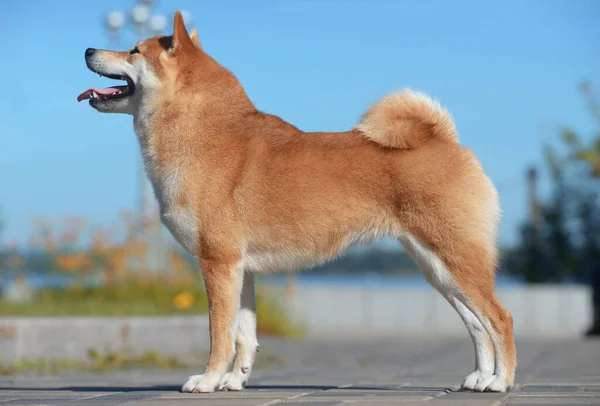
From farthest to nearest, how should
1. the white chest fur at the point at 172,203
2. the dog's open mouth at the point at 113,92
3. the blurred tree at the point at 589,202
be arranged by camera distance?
1. the blurred tree at the point at 589,202
2. the dog's open mouth at the point at 113,92
3. the white chest fur at the point at 172,203

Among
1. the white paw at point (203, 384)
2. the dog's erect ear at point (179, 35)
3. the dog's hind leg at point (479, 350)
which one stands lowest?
the white paw at point (203, 384)

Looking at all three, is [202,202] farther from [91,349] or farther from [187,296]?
[187,296]

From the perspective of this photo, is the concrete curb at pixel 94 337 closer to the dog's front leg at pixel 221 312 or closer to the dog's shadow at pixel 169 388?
the dog's shadow at pixel 169 388

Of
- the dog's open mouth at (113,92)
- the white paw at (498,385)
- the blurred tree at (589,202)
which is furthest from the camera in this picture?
the blurred tree at (589,202)

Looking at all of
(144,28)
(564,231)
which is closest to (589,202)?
(564,231)

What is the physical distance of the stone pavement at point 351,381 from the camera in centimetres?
548

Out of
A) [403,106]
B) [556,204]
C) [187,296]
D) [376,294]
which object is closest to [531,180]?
[556,204]

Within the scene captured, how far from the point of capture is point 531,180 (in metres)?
29.7

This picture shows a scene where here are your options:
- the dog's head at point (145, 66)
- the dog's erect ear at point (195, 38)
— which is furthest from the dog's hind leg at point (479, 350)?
the dog's erect ear at point (195, 38)

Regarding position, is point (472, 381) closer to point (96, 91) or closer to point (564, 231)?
point (96, 91)

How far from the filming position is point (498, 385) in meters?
5.89

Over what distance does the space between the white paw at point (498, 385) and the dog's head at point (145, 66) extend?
289 centimetres

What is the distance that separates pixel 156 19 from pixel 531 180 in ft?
55.6

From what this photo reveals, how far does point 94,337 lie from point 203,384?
4.95 metres
